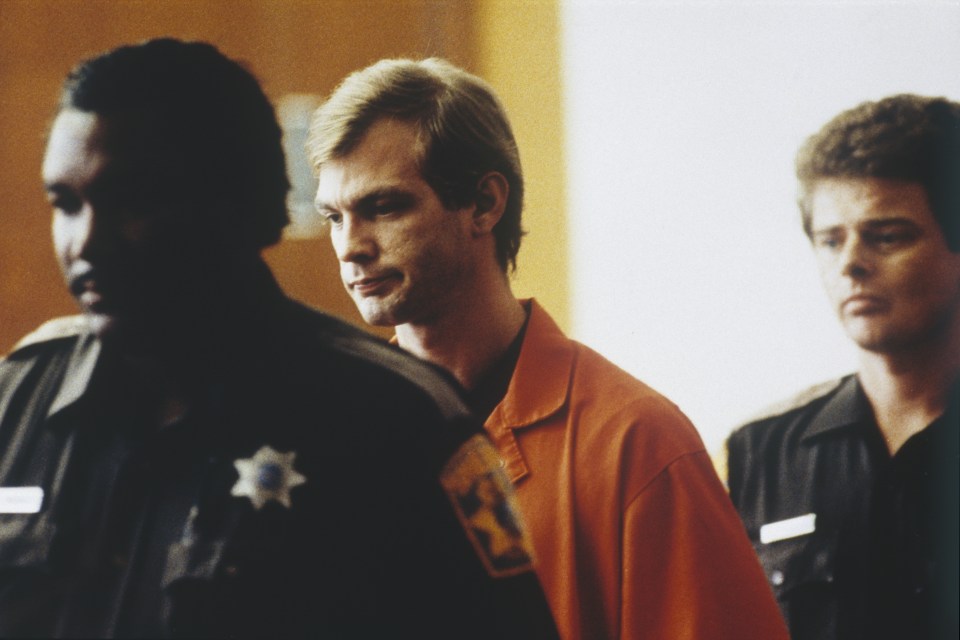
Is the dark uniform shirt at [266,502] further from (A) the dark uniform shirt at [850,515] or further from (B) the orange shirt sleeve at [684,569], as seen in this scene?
(A) the dark uniform shirt at [850,515]

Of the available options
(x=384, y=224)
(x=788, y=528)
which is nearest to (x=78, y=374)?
(x=384, y=224)

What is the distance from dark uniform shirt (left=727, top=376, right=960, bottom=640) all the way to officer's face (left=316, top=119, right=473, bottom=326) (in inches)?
19.4

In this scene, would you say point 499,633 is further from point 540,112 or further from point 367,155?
point 540,112

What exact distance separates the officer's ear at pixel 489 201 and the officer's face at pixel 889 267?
422 mm

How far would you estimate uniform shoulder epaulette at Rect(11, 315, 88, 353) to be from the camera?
3.77 ft

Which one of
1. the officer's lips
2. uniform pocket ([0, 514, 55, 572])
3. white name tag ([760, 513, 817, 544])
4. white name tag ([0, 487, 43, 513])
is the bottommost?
white name tag ([760, 513, 817, 544])

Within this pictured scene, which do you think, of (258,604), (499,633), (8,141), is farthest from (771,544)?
(8,141)

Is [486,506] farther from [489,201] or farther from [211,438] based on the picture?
[489,201]

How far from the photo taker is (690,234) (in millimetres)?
1599

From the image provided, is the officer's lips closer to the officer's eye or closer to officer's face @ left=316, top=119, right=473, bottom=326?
the officer's eye

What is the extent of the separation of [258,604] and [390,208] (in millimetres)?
433

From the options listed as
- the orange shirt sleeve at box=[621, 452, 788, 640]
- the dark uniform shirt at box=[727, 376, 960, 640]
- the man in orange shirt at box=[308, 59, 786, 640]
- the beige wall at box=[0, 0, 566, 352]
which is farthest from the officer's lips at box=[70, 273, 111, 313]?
the dark uniform shirt at box=[727, 376, 960, 640]

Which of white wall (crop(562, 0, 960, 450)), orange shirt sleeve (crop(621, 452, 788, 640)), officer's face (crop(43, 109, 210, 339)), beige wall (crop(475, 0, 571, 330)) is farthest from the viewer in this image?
white wall (crop(562, 0, 960, 450))

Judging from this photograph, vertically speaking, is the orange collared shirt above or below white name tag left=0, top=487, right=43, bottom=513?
below
